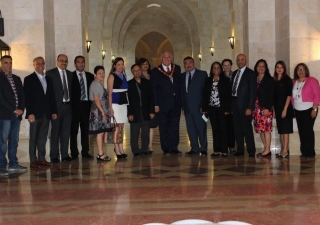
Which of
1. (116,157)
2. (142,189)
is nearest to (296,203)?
(142,189)

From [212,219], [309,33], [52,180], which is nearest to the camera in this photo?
[212,219]

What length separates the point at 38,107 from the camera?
7.72m

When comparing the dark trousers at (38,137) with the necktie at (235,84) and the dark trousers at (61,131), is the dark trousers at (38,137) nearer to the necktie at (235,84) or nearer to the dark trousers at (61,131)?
the dark trousers at (61,131)

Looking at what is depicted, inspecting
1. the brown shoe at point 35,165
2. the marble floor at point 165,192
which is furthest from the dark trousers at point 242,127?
the brown shoe at point 35,165

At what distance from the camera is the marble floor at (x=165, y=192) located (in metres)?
4.60

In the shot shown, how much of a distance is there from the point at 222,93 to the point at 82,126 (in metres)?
2.50

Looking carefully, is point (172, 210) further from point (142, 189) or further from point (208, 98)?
point (208, 98)

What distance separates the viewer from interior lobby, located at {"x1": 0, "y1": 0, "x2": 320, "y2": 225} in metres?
4.73

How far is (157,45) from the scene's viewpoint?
42.8 metres

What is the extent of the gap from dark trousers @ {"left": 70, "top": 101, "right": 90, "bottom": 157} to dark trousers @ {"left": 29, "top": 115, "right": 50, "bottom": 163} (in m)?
0.79

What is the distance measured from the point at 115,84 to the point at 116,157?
4.28 feet

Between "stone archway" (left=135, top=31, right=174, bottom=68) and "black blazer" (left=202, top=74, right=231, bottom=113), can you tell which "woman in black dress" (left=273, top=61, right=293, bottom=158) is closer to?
"black blazer" (left=202, top=74, right=231, bottom=113)

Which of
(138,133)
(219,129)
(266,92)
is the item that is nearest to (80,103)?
(138,133)

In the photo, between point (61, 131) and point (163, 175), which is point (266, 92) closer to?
point (163, 175)
